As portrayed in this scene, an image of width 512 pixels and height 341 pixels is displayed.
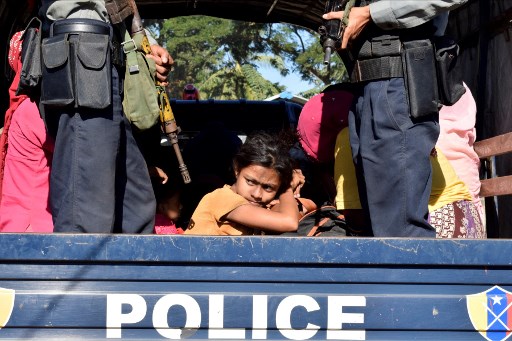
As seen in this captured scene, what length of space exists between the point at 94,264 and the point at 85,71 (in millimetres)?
733

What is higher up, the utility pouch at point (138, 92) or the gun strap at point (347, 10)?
the gun strap at point (347, 10)

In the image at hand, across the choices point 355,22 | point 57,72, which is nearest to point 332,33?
point 355,22

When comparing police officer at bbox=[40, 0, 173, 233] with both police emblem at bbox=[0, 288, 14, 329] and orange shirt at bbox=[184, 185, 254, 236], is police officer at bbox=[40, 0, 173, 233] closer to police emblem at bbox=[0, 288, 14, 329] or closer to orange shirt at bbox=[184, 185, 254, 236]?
orange shirt at bbox=[184, 185, 254, 236]

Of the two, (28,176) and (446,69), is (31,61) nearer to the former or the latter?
(28,176)

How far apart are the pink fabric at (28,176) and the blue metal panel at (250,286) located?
3.56 feet

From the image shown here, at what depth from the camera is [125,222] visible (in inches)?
110

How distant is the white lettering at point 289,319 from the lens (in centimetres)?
199

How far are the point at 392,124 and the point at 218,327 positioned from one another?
0.93 metres

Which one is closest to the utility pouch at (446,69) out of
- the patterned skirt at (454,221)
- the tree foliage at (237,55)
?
the patterned skirt at (454,221)

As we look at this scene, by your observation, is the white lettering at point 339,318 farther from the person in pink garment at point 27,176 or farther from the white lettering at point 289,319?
the person in pink garment at point 27,176

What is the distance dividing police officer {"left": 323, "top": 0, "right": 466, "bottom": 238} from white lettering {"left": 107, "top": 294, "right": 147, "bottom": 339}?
897 mm

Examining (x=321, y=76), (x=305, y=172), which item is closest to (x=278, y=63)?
(x=321, y=76)

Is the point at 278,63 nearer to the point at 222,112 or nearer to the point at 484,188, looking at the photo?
the point at 222,112

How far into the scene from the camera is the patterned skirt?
9.25 ft
